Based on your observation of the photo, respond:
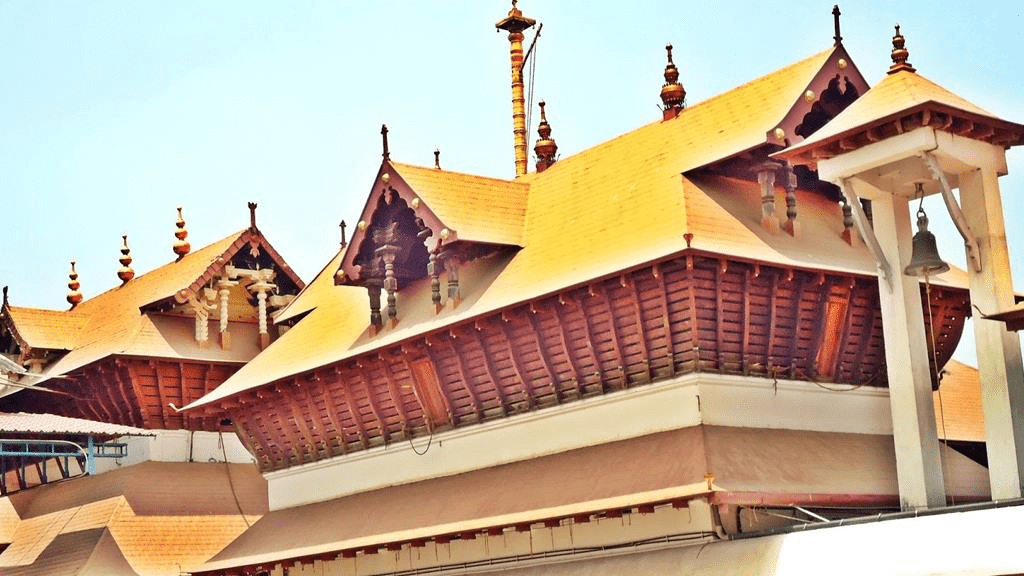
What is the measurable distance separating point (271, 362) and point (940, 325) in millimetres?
13021

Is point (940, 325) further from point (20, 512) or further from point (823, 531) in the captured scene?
point (20, 512)

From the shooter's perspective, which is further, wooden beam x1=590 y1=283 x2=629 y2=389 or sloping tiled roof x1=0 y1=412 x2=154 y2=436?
sloping tiled roof x1=0 y1=412 x2=154 y2=436

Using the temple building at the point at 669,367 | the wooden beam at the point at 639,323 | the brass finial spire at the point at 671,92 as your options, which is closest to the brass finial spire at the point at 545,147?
the temple building at the point at 669,367

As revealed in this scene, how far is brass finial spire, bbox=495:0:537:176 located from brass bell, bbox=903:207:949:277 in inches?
697

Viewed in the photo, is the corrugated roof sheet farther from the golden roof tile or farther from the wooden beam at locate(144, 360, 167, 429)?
the wooden beam at locate(144, 360, 167, 429)

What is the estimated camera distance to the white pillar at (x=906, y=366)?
20.5m

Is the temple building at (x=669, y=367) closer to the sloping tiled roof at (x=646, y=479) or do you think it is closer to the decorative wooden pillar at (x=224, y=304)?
the sloping tiled roof at (x=646, y=479)

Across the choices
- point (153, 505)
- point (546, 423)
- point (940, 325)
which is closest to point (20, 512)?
point (153, 505)

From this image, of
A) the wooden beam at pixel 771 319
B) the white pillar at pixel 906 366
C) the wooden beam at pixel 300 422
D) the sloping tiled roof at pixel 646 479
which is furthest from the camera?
the wooden beam at pixel 300 422

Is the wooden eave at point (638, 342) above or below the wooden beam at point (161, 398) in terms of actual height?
below

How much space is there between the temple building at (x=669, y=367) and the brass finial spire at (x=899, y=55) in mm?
60

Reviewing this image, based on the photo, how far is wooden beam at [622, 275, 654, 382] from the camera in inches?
909

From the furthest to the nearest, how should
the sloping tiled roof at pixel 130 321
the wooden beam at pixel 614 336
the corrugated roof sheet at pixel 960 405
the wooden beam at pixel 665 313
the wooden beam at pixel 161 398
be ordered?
the sloping tiled roof at pixel 130 321, the wooden beam at pixel 161 398, the corrugated roof sheet at pixel 960 405, the wooden beam at pixel 614 336, the wooden beam at pixel 665 313

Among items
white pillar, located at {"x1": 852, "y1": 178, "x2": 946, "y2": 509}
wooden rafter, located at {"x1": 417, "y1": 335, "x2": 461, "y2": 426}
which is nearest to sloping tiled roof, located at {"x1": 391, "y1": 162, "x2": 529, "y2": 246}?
wooden rafter, located at {"x1": 417, "y1": 335, "x2": 461, "y2": 426}
